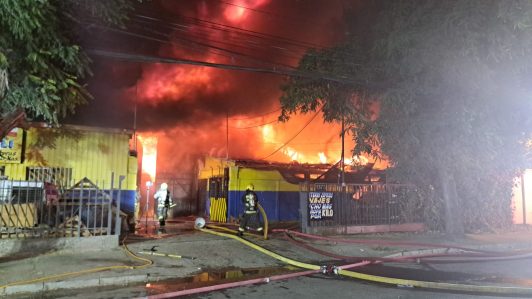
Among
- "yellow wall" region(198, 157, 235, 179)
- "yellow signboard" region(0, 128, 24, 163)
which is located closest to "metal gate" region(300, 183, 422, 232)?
"yellow wall" region(198, 157, 235, 179)

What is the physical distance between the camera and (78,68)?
7.59 metres

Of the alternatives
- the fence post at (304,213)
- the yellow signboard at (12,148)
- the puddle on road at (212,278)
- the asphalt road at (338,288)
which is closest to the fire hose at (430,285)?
the asphalt road at (338,288)

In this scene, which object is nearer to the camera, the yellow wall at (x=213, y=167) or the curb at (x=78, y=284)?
the curb at (x=78, y=284)

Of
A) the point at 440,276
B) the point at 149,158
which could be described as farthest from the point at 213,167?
the point at 440,276

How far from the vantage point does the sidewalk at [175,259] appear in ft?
23.1

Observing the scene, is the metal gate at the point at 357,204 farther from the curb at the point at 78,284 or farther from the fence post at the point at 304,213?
the curb at the point at 78,284

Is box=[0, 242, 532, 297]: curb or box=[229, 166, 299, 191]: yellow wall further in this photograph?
box=[229, 166, 299, 191]: yellow wall

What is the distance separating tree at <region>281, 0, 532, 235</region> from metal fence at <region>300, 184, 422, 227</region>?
0.66 meters

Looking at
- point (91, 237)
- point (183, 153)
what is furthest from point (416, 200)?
point (183, 153)

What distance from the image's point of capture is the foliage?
20.4 ft

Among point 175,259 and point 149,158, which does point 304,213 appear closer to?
point 175,259

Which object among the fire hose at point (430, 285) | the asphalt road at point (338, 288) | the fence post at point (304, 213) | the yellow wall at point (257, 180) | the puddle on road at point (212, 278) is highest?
the yellow wall at point (257, 180)

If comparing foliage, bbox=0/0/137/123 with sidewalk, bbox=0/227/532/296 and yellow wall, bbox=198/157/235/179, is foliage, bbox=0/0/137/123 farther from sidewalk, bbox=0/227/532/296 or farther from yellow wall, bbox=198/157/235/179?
yellow wall, bbox=198/157/235/179

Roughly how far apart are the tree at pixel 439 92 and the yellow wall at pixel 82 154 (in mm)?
6100
